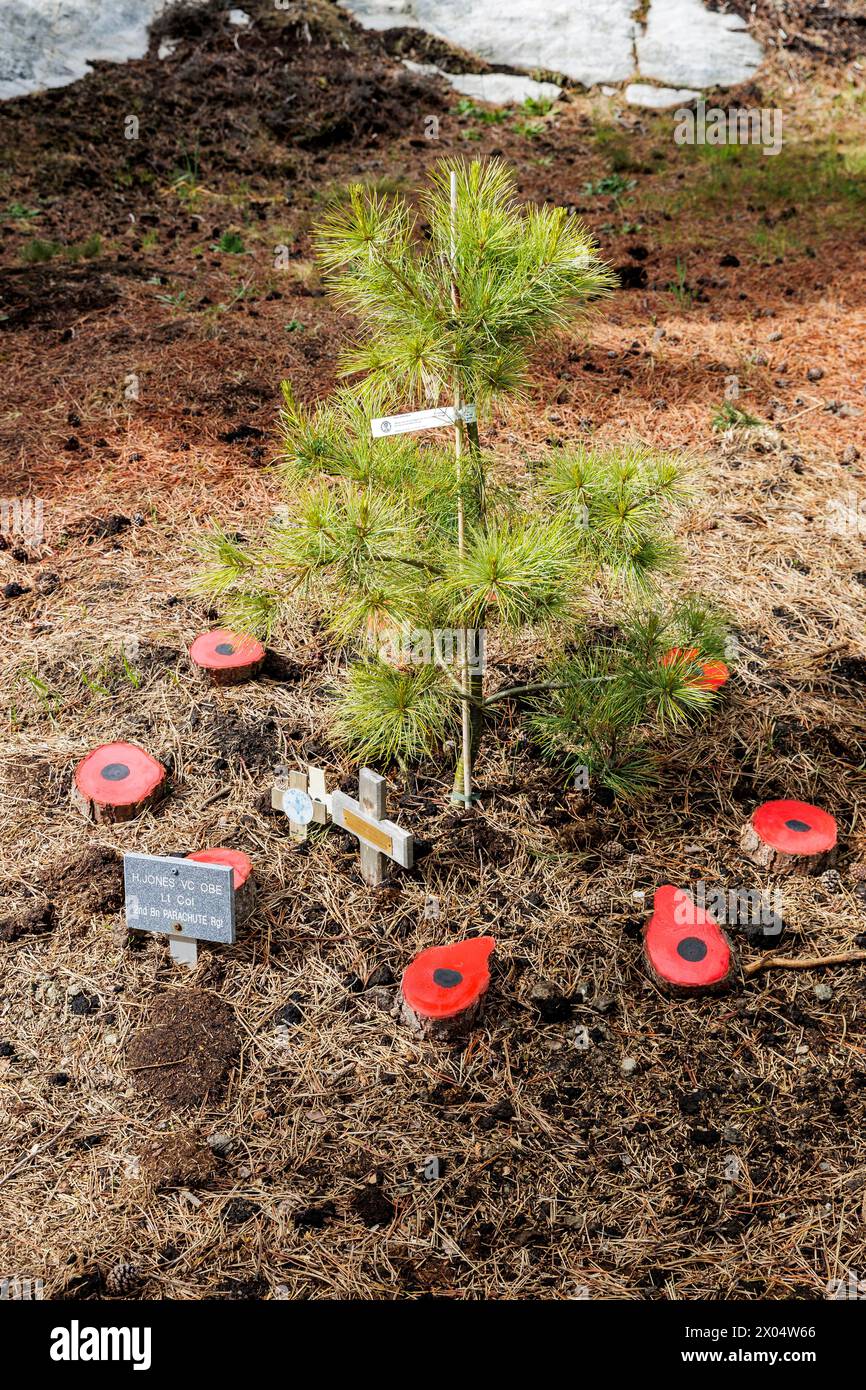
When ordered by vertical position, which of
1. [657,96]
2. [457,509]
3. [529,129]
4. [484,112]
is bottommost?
[457,509]

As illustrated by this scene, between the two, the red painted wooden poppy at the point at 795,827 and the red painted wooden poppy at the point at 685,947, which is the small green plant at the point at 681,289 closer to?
the red painted wooden poppy at the point at 795,827

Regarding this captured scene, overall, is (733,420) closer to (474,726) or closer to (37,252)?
(474,726)

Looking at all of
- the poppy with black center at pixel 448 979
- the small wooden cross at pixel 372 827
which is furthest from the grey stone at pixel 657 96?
the poppy with black center at pixel 448 979

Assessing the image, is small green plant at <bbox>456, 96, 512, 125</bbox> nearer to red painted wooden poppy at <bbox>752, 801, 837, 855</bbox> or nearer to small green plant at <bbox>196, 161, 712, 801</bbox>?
small green plant at <bbox>196, 161, 712, 801</bbox>

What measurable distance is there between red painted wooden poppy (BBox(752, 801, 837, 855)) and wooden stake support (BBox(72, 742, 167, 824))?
5.47 feet

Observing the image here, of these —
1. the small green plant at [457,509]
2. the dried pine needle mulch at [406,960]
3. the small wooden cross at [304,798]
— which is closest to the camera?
the dried pine needle mulch at [406,960]

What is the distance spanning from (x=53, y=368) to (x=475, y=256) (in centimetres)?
321

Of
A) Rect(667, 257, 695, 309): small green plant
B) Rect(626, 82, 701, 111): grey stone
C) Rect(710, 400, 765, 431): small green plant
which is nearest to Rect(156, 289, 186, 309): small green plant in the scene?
Rect(667, 257, 695, 309): small green plant

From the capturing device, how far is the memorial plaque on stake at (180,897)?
2.65m

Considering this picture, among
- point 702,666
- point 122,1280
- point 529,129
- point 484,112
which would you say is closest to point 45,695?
point 122,1280

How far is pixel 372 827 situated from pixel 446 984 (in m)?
0.43

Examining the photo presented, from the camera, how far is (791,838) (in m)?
2.98

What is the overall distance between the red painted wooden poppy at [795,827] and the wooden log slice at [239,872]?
1343 millimetres

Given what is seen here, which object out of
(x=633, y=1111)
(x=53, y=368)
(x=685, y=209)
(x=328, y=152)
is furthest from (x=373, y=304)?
(x=328, y=152)
